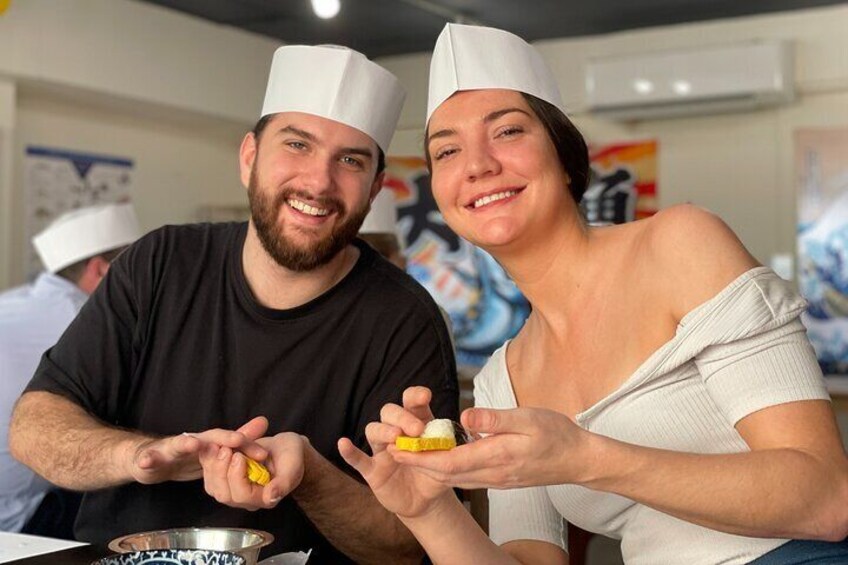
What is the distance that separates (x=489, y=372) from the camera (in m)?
1.75

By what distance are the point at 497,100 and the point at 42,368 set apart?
102 centimetres

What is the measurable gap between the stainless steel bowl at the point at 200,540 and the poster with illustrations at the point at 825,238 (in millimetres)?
5263

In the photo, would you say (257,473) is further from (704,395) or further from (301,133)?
(301,133)

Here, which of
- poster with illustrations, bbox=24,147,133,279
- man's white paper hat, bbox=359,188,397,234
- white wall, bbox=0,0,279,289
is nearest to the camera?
man's white paper hat, bbox=359,188,397,234

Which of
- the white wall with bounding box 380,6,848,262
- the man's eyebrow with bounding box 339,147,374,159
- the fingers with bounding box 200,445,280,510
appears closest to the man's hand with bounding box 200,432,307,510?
→ the fingers with bounding box 200,445,280,510

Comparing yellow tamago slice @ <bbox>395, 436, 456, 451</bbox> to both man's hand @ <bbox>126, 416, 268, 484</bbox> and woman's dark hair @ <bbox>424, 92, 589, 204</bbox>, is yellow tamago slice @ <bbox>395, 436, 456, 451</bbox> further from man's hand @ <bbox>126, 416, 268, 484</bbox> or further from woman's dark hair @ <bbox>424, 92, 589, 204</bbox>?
woman's dark hair @ <bbox>424, 92, 589, 204</bbox>

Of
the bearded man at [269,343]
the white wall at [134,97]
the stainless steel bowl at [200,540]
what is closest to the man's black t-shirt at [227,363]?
the bearded man at [269,343]

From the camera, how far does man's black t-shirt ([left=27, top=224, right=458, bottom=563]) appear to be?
1927 mm

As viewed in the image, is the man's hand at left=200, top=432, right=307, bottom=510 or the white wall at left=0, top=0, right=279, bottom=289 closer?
the man's hand at left=200, top=432, right=307, bottom=510

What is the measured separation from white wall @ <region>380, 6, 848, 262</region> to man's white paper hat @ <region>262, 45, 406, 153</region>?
3732mm

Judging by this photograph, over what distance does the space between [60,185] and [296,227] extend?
4396 mm

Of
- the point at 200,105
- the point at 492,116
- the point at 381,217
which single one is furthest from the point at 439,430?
the point at 200,105

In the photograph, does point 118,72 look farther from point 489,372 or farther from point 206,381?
point 489,372

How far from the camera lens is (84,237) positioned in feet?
12.7
